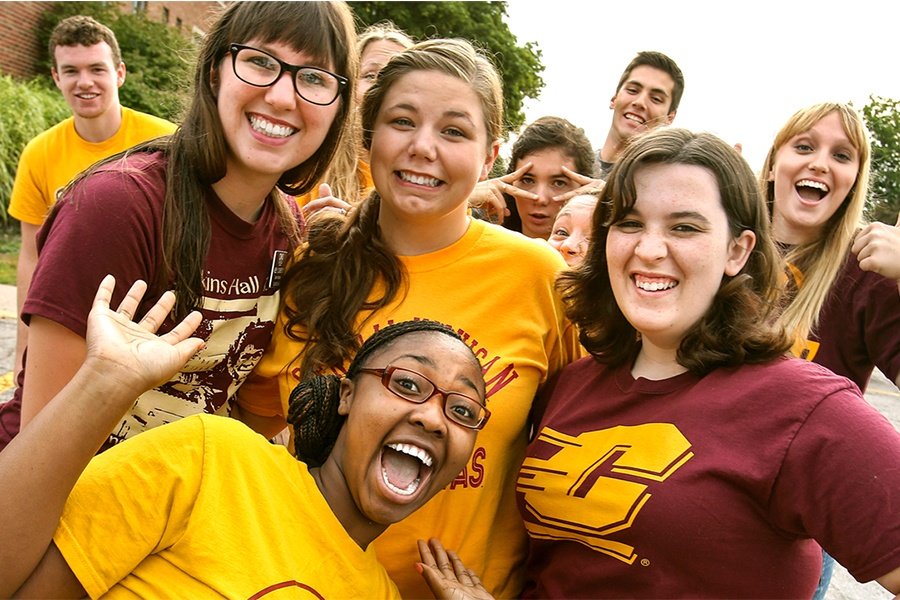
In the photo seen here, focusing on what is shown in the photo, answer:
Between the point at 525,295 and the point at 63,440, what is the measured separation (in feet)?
4.94

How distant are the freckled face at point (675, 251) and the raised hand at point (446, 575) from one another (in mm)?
909

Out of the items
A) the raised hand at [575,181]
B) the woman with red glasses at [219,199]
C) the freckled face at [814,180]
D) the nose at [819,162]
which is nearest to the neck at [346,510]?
the woman with red glasses at [219,199]

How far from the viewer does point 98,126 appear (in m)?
5.80

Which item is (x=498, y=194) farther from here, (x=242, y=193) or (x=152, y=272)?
(x=152, y=272)

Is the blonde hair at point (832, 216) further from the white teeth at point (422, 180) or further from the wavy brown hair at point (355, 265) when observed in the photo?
the white teeth at point (422, 180)

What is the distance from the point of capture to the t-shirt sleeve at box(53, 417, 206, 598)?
187 centimetres

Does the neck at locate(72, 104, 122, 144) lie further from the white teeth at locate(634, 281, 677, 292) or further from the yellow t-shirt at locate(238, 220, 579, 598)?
the white teeth at locate(634, 281, 677, 292)

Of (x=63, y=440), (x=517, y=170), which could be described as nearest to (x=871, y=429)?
(x=63, y=440)

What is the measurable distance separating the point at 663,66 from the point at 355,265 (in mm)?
3554

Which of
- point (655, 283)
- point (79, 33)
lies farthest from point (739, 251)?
point (79, 33)

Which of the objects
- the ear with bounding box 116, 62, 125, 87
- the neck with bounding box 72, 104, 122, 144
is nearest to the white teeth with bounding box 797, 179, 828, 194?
the neck with bounding box 72, 104, 122, 144

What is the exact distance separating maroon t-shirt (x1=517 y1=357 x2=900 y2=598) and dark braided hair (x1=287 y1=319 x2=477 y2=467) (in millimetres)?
572

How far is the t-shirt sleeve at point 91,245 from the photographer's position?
2154 mm

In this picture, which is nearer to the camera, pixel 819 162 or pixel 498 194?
pixel 819 162
